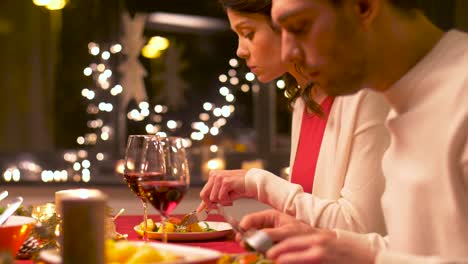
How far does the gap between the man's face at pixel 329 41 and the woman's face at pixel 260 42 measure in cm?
92

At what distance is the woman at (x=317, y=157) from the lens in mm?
1814

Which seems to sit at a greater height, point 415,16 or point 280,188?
point 415,16

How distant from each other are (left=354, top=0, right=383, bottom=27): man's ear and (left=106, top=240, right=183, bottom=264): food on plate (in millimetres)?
493

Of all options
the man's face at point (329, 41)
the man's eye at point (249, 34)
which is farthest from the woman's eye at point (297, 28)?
the man's eye at point (249, 34)

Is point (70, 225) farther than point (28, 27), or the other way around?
point (28, 27)

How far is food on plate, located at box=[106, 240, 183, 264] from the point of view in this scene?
1107 mm

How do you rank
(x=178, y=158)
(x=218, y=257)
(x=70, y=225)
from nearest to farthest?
(x=70, y=225) → (x=218, y=257) → (x=178, y=158)

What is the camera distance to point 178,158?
1511 millimetres

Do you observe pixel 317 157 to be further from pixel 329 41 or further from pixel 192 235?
pixel 329 41

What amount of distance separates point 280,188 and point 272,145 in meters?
2.32

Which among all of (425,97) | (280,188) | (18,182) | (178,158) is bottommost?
(18,182)

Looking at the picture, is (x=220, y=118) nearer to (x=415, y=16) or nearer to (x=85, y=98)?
(x=85, y=98)

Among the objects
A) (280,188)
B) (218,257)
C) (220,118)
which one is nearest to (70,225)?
(218,257)

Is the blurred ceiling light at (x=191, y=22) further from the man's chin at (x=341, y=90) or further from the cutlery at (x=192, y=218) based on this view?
the man's chin at (x=341, y=90)
